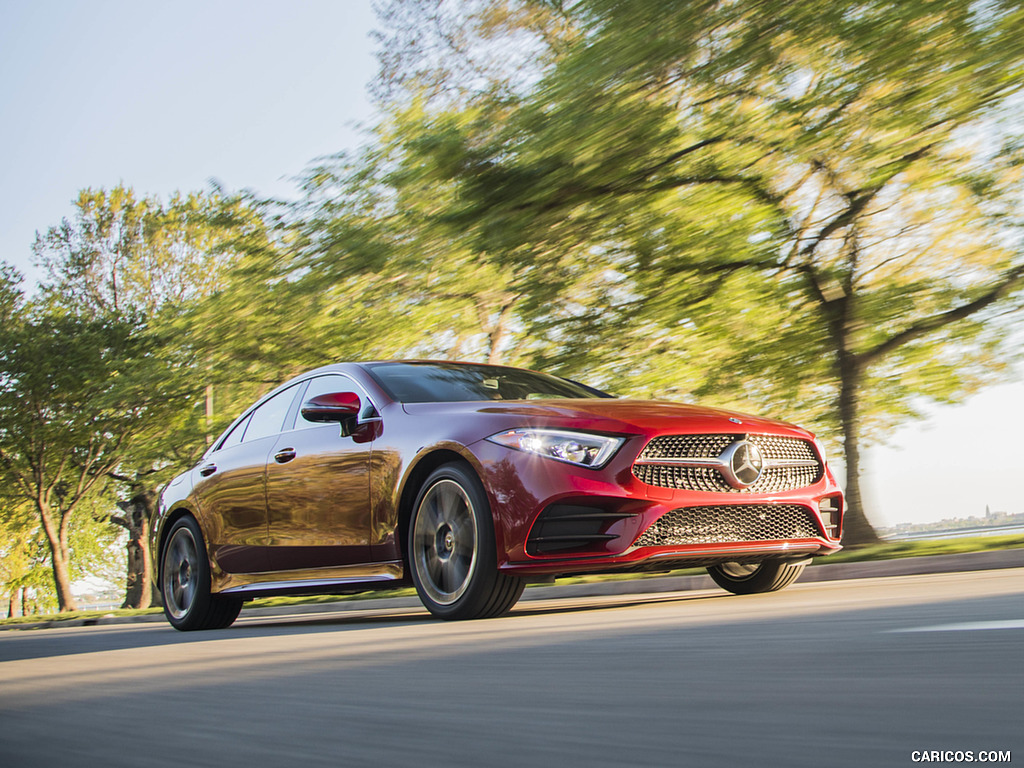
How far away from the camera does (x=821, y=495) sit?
641 cm

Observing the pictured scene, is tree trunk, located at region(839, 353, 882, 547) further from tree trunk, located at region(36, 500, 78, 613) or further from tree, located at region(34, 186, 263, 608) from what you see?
tree trunk, located at region(36, 500, 78, 613)

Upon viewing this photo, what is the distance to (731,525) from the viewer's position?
5816 mm

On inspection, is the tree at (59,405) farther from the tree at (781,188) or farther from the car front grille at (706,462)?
the car front grille at (706,462)

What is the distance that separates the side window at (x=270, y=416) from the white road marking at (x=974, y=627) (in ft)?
16.4

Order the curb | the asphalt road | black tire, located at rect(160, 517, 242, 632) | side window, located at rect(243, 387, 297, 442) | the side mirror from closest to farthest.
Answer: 1. the asphalt road
2. the side mirror
3. side window, located at rect(243, 387, 297, 442)
4. black tire, located at rect(160, 517, 242, 632)
5. the curb

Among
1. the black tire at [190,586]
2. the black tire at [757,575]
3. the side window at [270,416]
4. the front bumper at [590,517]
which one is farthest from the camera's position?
the black tire at [190,586]

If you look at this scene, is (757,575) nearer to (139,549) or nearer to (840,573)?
Result: (840,573)

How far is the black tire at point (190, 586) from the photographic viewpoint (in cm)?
792

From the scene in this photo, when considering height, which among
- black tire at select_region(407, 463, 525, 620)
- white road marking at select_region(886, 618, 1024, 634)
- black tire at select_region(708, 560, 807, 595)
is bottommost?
black tire at select_region(708, 560, 807, 595)

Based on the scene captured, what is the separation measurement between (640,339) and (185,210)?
73.7ft

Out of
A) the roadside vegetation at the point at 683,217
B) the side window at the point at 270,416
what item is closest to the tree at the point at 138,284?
the roadside vegetation at the point at 683,217

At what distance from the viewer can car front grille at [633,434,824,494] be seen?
5.59m

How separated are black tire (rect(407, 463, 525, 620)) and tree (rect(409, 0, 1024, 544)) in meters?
5.44

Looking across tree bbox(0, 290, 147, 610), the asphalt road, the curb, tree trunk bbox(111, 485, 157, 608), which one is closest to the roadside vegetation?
the curb
